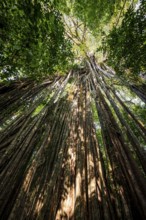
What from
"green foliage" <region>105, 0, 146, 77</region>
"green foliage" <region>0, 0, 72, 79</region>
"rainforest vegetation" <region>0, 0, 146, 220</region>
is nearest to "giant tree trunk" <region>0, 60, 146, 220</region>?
"rainforest vegetation" <region>0, 0, 146, 220</region>

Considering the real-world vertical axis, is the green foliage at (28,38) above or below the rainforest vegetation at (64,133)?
above

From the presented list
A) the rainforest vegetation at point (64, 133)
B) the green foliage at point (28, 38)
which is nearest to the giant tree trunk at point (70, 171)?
the rainforest vegetation at point (64, 133)

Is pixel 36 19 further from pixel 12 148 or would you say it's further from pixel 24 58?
pixel 12 148

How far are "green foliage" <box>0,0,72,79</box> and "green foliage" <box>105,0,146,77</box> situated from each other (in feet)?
4.20

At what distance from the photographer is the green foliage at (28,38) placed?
106 inches

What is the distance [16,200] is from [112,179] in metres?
1.02

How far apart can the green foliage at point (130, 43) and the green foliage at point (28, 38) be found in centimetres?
128

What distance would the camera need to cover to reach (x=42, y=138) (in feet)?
8.59

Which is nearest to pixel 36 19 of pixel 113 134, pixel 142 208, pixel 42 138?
pixel 42 138

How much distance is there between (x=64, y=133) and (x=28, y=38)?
5.94 feet

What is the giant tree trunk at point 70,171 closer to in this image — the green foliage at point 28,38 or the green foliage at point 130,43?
the green foliage at point 28,38

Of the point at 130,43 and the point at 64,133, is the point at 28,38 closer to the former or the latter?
the point at 64,133

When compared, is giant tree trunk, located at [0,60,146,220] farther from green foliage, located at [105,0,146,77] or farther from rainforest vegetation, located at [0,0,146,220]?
green foliage, located at [105,0,146,77]

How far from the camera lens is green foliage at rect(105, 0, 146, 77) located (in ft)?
11.6
